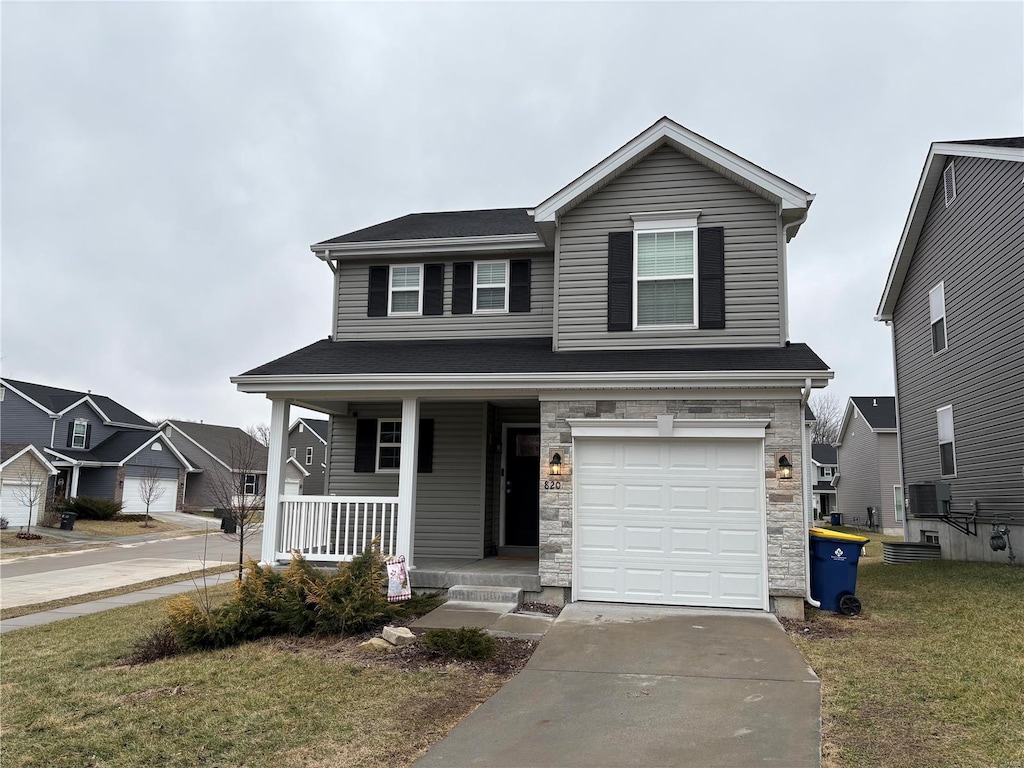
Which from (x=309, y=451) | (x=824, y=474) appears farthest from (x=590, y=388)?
(x=824, y=474)

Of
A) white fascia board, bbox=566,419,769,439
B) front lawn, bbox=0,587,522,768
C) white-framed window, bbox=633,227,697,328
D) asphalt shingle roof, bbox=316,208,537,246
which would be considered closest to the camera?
front lawn, bbox=0,587,522,768

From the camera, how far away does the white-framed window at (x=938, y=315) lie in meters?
14.8

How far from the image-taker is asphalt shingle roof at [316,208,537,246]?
12227mm

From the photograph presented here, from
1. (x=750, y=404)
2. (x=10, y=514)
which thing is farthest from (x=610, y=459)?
(x=10, y=514)

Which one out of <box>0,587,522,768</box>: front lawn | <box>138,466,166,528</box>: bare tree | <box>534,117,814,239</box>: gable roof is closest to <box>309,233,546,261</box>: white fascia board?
<box>534,117,814,239</box>: gable roof

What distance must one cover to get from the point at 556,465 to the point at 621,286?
112 inches

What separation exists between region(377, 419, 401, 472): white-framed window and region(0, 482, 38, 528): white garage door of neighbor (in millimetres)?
23392

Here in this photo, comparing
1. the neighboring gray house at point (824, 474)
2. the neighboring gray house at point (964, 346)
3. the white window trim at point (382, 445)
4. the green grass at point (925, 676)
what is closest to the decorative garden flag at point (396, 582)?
the white window trim at point (382, 445)

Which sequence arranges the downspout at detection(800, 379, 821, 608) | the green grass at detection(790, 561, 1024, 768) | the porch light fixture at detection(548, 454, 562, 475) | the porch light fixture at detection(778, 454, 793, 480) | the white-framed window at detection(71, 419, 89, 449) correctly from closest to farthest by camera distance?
the green grass at detection(790, 561, 1024, 768)
the downspout at detection(800, 379, 821, 608)
the porch light fixture at detection(778, 454, 793, 480)
the porch light fixture at detection(548, 454, 562, 475)
the white-framed window at detection(71, 419, 89, 449)

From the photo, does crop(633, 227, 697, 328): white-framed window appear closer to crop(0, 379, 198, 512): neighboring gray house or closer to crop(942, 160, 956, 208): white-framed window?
crop(942, 160, 956, 208): white-framed window

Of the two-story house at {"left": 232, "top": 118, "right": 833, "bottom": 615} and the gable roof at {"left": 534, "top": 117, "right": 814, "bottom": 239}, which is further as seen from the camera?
the gable roof at {"left": 534, "top": 117, "right": 814, "bottom": 239}

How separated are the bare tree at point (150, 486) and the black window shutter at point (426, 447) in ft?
94.1

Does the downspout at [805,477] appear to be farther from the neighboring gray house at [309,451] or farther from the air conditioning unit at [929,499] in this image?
the neighboring gray house at [309,451]

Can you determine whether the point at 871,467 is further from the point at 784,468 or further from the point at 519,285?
the point at 784,468
